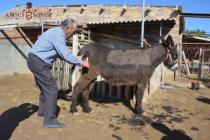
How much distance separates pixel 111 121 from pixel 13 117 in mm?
2229

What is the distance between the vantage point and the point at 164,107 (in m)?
5.03

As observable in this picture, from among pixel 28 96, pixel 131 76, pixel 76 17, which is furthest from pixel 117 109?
pixel 76 17

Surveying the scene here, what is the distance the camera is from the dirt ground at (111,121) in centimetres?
310

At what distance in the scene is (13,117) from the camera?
Answer: 3.83 meters

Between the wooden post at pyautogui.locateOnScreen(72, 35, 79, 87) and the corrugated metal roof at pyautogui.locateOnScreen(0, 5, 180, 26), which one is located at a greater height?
the corrugated metal roof at pyautogui.locateOnScreen(0, 5, 180, 26)

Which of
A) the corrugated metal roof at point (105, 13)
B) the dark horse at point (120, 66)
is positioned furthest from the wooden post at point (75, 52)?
the corrugated metal roof at point (105, 13)

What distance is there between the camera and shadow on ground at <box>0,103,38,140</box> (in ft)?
10.1

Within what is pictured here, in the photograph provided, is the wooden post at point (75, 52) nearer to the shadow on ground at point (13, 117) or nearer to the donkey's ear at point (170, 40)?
the shadow on ground at point (13, 117)

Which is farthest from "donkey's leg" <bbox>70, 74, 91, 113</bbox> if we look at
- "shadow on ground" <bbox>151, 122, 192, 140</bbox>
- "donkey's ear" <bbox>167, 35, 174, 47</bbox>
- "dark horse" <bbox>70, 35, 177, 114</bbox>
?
"donkey's ear" <bbox>167, 35, 174, 47</bbox>

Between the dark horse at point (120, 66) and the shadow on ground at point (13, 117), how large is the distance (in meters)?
1.11

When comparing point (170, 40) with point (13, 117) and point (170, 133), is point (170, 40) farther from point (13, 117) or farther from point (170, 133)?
point (13, 117)

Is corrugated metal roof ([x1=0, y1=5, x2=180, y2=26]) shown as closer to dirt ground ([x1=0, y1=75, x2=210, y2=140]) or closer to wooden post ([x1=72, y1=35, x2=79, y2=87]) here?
wooden post ([x1=72, y1=35, x2=79, y2=87])

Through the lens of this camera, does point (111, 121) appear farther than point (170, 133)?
Yes

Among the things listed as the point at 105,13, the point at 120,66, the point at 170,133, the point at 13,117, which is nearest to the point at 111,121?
the point at 170,133
